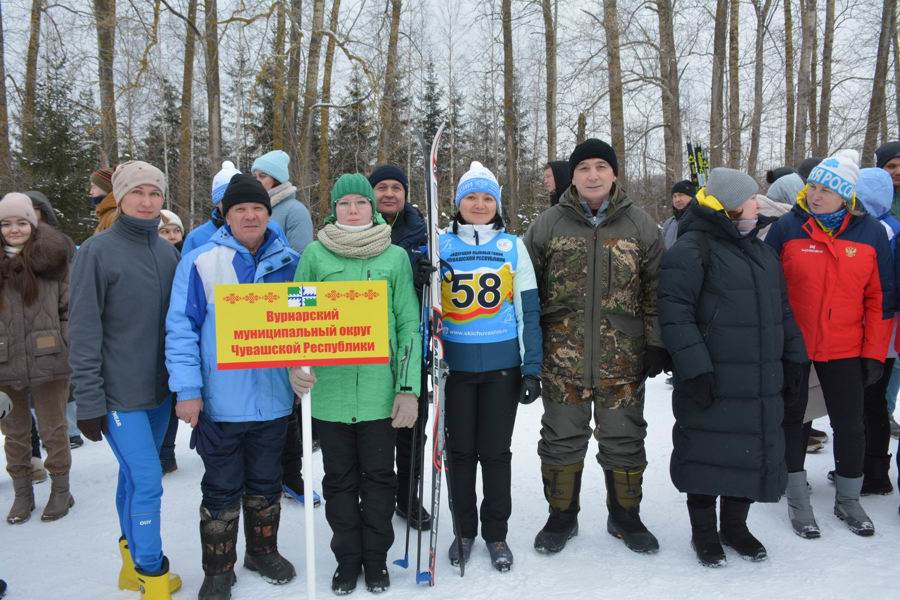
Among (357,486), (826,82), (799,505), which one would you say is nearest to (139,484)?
(357,486)

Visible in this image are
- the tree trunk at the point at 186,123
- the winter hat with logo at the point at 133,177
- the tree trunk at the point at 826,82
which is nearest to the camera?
the winter hat with logo at the point at 133,177

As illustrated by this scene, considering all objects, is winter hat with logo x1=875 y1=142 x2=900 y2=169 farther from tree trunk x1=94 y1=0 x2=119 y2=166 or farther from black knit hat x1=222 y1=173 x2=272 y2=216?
tree trunk x1=94 y1=0 x2=119 y2=166

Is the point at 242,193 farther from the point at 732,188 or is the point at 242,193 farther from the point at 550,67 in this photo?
the point at 550,67

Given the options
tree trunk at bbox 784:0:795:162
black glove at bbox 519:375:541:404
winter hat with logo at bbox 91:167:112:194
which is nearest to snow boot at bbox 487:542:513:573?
black glove at bbox 519:375:541:404

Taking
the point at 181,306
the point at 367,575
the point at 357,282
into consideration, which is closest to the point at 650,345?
the point at 357,282

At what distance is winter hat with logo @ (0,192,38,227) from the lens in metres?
3.71

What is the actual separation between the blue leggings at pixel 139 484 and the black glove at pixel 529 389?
1.80m

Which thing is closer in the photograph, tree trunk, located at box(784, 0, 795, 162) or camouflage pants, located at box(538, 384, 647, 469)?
camouflage pants, located at box(538, 384, 647, 469)

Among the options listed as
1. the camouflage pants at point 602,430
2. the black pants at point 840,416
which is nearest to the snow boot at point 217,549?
the camouflage pants at point 602,430

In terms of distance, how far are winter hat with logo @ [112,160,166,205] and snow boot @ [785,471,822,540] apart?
3.90 metres

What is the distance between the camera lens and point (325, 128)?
14.3 metres

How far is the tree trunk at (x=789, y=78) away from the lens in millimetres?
16109

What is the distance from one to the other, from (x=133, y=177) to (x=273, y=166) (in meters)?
1.42

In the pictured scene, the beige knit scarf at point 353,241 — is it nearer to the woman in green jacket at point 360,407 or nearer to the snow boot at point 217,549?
the woman in green jacket at point 360,407
